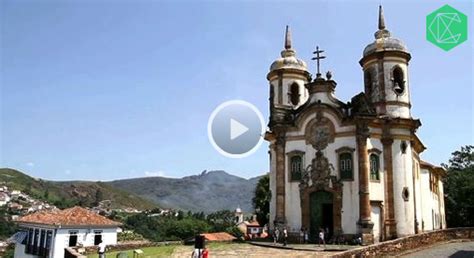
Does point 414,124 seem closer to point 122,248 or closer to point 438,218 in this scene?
point 438,218

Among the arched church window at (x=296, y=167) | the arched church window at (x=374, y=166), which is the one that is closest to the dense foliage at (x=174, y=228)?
the arched church window at (x=296, y=167)

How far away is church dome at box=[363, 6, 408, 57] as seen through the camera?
2827 cm

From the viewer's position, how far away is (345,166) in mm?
26094

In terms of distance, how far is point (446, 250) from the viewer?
21.4m

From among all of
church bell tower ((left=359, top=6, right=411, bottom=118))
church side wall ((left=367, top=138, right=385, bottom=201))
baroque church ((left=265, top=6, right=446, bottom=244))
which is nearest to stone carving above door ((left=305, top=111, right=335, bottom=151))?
baroque church ((left=265, top=6, right=446, bottom=244))

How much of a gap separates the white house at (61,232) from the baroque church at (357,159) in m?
11.8

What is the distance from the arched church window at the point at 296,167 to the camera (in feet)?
90.1

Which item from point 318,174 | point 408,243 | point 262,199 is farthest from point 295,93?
point 262,199

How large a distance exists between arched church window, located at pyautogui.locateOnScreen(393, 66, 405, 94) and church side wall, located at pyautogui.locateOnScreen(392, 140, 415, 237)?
3.63 metres

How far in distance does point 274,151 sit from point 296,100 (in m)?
4.65

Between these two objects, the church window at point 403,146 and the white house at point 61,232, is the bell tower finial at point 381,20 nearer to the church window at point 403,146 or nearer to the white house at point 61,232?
the church window at point 403,146

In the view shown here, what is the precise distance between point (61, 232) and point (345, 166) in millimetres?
18449

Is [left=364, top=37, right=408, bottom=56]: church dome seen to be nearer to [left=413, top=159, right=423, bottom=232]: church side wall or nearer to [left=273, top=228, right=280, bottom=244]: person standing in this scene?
[left=413, top=159, right=423, bottom=232]: church side wall

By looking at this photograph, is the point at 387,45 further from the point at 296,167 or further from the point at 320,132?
the point at 296,167
